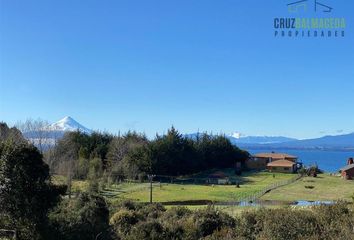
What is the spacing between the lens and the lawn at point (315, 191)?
169 feet

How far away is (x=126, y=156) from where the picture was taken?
72.4m

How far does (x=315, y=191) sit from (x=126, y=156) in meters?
27.5

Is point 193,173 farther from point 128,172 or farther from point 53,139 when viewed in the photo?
point 53,139

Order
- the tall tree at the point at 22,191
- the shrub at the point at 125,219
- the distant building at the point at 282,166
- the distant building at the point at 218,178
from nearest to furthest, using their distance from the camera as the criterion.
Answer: the tall tree at the point at 22,191, the shrub at the point at 125,219, the distant building at the point at 218,178, the distant building at the point at 282,166

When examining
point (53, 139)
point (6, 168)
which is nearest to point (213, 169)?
point (53, 139)

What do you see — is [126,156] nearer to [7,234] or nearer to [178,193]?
[178,193]

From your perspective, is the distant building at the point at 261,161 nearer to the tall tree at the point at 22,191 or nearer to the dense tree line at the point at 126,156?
the dense tree line at the point at 126,156

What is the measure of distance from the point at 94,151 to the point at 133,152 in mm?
7517

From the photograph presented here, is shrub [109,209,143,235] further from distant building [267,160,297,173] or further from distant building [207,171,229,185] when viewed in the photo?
distant building [267,160,297,173]

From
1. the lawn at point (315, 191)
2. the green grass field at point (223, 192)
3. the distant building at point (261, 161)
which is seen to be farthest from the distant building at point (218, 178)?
the distant building at point (261, 161)

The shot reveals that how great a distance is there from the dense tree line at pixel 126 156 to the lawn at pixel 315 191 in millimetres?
18950

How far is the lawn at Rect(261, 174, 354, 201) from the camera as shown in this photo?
169ft

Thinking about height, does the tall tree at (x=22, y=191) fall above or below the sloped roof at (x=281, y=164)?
below

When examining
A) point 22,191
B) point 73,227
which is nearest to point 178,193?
point 73,227
